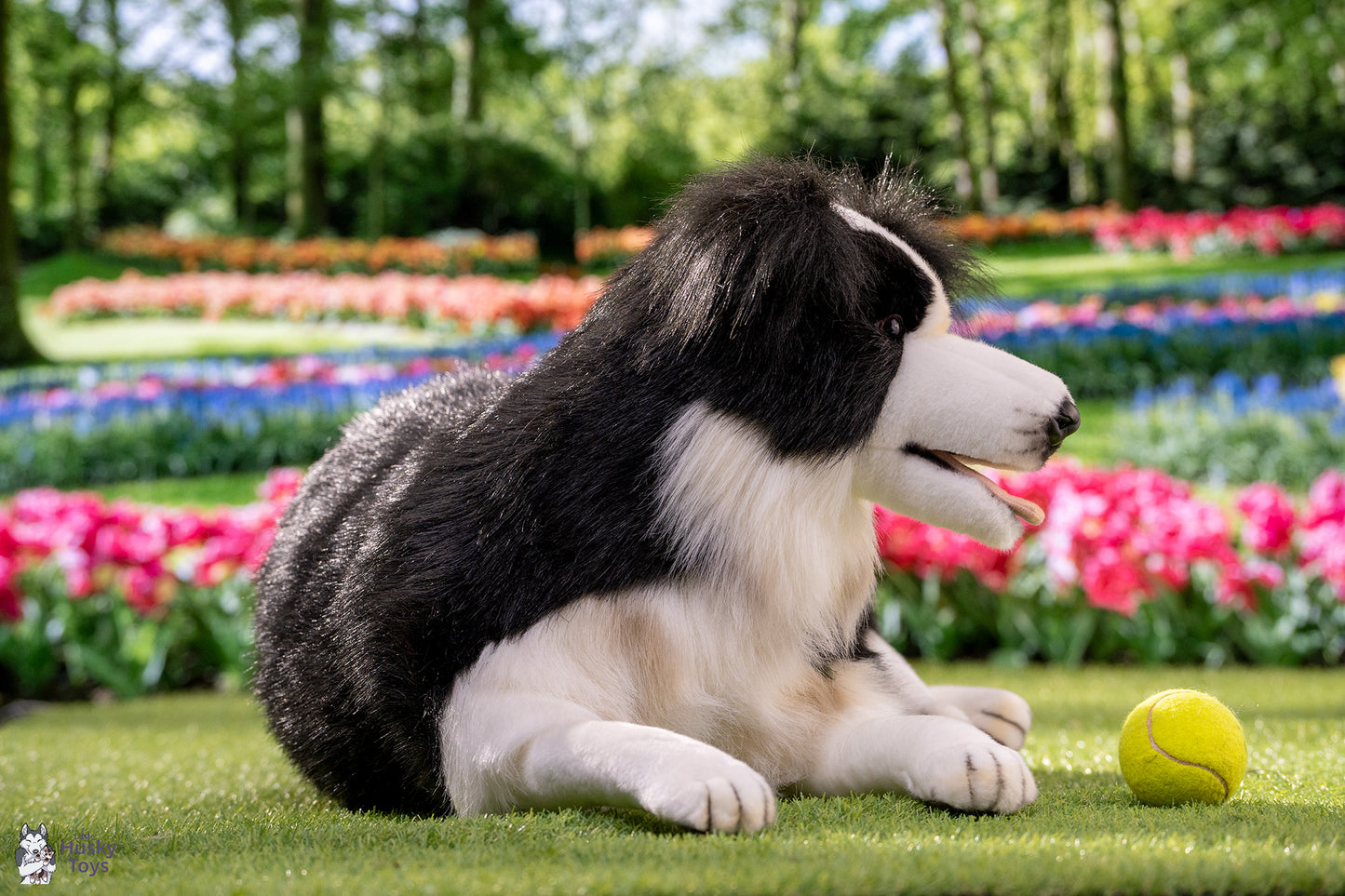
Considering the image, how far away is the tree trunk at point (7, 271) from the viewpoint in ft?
35.1

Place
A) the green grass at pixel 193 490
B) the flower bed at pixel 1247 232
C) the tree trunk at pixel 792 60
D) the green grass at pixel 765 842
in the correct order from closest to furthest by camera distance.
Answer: the green grass at pixel 765 842
the green grass at pixel 193 490
the flower bed at pixel 1247 232
the tree trunk at pixel 792 60

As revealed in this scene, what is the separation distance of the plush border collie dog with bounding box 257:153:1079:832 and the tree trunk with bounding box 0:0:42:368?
10.7 metres

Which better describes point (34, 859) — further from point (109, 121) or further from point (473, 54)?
point (109, 121)

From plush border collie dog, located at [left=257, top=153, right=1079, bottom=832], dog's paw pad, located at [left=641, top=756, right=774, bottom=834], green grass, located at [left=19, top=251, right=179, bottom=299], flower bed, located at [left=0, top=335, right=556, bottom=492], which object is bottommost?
flower bed, located at [left=0, top=335, right=556, bottom=492]

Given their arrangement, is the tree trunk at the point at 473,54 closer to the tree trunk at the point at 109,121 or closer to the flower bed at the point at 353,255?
the flower bed at the point at 353,255

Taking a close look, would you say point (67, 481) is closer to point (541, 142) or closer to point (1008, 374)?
point (1008, 374)

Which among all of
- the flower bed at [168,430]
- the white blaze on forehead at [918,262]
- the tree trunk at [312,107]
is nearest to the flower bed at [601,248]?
the tree trunk at [312,107]

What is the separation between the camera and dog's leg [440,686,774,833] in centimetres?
143

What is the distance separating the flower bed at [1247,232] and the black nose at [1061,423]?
15.0m

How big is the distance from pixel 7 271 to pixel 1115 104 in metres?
14.5

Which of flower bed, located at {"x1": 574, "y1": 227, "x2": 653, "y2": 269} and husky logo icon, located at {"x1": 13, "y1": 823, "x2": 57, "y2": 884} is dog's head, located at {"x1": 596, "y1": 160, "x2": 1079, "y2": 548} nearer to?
husky logo icon, located at {"x1": 13, "y1": 823, "x2": 57, "y2": 884}

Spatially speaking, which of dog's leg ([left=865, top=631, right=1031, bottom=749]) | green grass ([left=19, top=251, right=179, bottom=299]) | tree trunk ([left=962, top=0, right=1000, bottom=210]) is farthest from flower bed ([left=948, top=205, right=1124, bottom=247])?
dog's leg ([left=865, top=631, right=1031, bottom=749])

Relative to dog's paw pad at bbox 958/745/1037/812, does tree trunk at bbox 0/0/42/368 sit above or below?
above

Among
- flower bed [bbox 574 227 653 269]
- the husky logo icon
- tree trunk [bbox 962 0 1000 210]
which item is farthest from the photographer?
tree trunk [bbox 962 0 1000 210]
